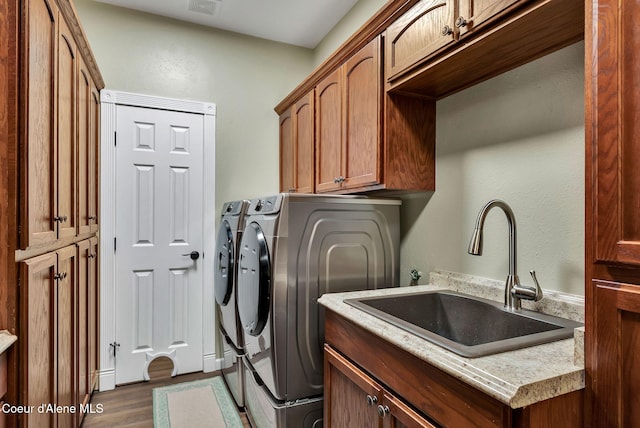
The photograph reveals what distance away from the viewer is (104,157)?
2.58 m

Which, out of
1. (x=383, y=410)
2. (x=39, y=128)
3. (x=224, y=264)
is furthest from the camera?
(x=224, y=264)

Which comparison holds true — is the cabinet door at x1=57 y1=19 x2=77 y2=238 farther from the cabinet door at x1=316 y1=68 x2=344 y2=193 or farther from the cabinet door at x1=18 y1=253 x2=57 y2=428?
the cabinet door at x1=316 y1=68 x2=344 y2=193

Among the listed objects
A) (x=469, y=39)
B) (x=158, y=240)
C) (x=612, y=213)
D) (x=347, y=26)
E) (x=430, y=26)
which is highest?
(x=347, y=26)

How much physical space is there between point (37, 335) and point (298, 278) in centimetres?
103

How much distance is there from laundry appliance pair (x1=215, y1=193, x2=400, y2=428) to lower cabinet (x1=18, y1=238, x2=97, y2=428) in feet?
2.77

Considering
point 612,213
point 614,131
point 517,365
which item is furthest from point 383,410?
point 614,131

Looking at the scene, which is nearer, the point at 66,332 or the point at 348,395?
the point at 348,395

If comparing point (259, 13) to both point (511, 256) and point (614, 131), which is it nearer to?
point (511, 256)

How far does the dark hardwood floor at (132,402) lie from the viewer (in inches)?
84.6

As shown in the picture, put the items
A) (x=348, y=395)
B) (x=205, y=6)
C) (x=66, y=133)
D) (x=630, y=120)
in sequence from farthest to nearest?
(x=205, y=6)
(x=66, y=133)
(x=348, y=395)
(x=630, y=120)

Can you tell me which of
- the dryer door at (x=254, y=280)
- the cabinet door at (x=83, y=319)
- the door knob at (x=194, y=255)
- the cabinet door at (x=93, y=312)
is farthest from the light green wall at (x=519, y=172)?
the cabinet door at (x=93, y=312)

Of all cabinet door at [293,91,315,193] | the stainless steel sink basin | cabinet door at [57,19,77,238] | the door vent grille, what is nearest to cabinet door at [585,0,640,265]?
the stainless steel sink basin

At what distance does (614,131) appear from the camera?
2.61 ft

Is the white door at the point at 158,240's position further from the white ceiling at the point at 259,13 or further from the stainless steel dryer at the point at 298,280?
the stainless steel dryer at the point at 298,280
